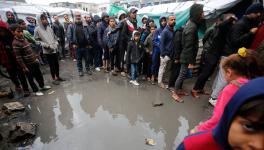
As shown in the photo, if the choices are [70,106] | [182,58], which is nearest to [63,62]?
[70,106]

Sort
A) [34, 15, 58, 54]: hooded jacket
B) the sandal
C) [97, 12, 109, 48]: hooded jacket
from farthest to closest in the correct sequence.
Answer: [97, 12, 109, 48]: hooded jacket, [34, 15, 58, 54]: hooded jacket, the sandal

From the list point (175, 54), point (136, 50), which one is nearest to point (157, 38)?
point (136, 50)

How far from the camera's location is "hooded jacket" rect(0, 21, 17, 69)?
4.39m

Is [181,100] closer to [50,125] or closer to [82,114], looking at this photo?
[82,114]

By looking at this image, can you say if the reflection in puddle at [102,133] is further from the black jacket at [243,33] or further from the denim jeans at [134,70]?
the black jacket at [243,33]

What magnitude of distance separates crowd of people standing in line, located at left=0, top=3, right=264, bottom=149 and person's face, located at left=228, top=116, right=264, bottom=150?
0.06 feet

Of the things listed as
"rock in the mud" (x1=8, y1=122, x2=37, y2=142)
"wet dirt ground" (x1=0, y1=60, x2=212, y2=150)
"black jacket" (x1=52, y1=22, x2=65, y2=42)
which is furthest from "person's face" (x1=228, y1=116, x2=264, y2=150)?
"black jacket" (x1=52, y1=22, x2=65, y2=42)

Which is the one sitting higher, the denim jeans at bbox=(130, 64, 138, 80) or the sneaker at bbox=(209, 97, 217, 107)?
the denim jeans at bbox=(130, 64, 138, 80)

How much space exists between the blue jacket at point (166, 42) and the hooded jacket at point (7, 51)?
3744mm

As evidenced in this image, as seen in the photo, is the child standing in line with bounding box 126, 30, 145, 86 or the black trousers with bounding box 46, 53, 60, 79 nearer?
the black trousers with bounding box 46, 53, 60, 79

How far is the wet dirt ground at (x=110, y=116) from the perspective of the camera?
10.3ft

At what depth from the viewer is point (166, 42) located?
4.98 metres

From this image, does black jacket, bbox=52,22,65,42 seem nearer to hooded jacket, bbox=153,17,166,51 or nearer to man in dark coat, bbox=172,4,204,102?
hooded jacket, bbox=153,17,166,51

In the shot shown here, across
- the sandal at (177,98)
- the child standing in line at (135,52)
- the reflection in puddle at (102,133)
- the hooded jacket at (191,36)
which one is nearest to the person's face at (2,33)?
the reflection in puddle at (102,133)
